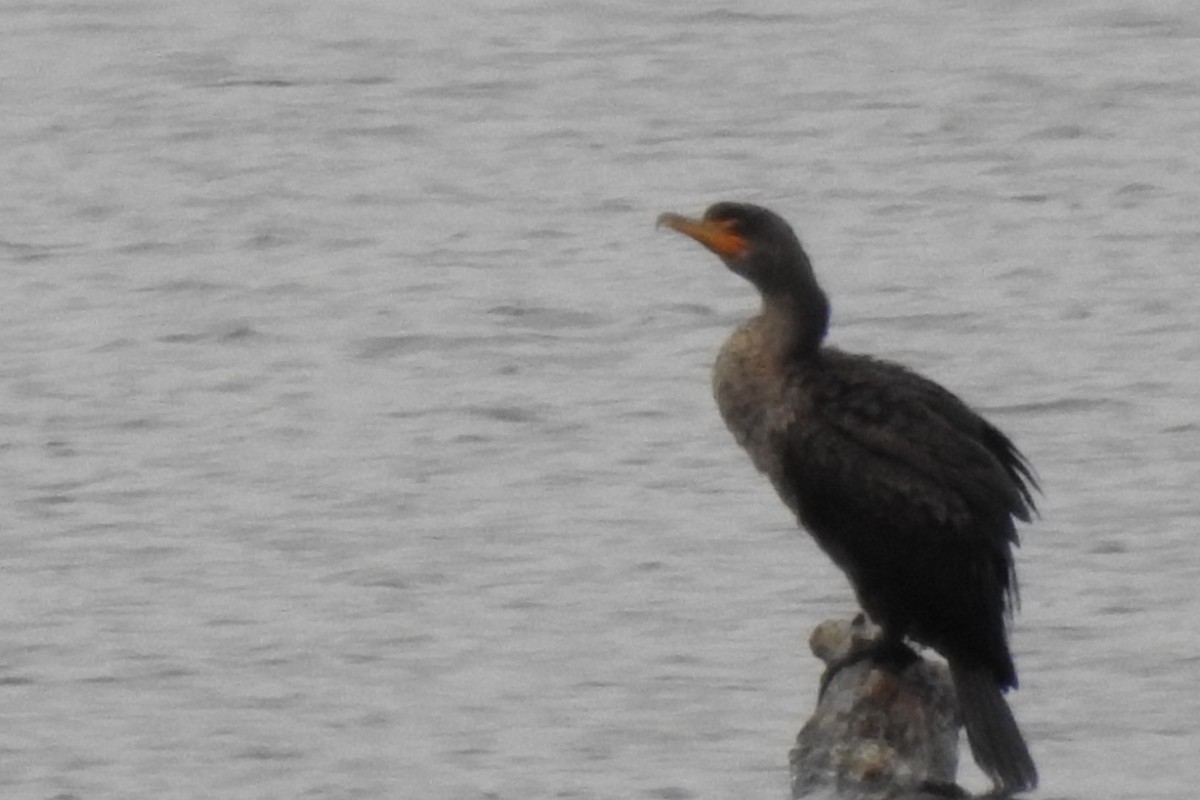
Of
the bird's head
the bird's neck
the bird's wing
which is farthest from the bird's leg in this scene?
the bird's head

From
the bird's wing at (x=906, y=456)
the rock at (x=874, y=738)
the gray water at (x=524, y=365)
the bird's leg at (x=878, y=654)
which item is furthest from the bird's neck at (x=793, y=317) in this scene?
the gray water at (x=524, y=365)

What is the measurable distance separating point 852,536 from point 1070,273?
7.28 metres

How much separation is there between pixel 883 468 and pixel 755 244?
2.01 ft

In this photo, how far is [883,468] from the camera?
898 cm

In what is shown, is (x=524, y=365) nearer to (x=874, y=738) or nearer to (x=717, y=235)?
(x=717, y=235)

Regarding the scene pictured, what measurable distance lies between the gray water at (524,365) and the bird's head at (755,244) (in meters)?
1.58

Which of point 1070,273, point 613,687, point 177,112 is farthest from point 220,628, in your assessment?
point 177,112

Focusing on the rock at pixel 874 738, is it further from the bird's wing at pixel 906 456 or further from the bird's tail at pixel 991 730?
the bird's wing at pixel 906 456

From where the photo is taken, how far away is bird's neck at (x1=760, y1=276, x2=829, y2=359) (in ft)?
29.6

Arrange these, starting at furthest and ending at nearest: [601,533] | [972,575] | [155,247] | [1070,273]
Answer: [155,247] → [1070,273] → [601,533] → [972,575]

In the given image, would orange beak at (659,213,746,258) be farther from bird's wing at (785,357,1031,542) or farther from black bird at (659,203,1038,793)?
bird's wing at (785,357,1031,542)

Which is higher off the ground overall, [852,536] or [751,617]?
[852,536]

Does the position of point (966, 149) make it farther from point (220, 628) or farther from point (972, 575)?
point (972, 575)

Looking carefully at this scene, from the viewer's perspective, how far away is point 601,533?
12820 mm
